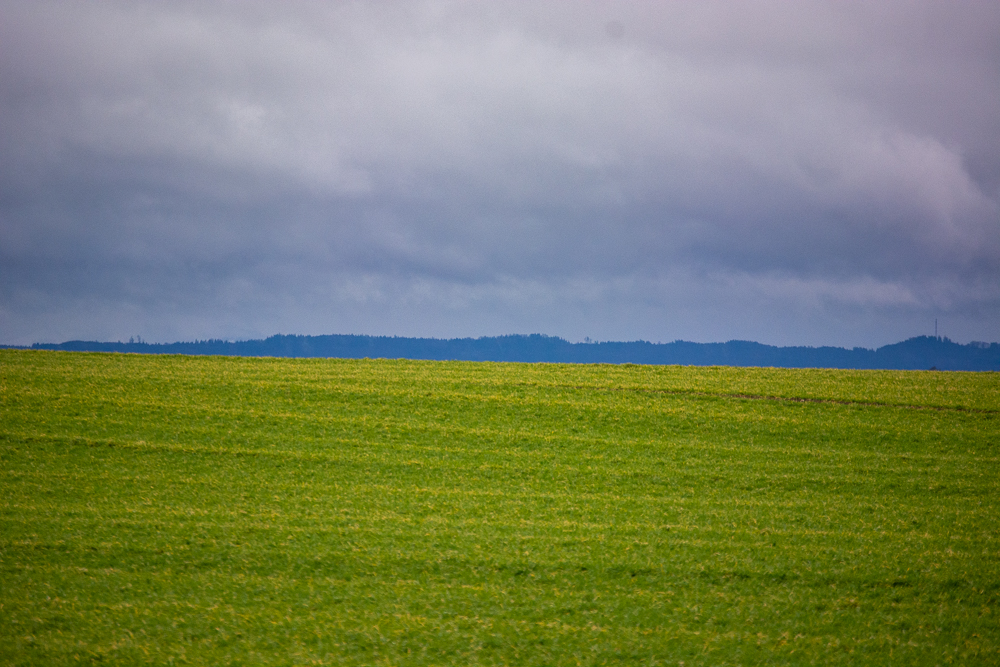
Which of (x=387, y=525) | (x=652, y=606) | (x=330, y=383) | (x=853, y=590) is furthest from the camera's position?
(x=330, y=383)

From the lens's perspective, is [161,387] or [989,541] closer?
[989,541]

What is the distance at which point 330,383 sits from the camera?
105 feet

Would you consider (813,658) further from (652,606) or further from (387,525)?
(387,525)

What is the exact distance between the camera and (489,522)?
18.3 m

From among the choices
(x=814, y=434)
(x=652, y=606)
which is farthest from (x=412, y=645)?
(x=814, y=434)

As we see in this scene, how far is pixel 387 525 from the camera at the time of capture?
17953 millimetres

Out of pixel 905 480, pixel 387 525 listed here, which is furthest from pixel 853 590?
pixel 387 525

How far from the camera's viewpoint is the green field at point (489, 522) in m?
13.1

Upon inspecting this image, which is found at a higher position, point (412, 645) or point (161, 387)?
point (161, 387)

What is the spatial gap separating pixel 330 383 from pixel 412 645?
20.8m

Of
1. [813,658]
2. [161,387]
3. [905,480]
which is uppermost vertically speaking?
[161,387]

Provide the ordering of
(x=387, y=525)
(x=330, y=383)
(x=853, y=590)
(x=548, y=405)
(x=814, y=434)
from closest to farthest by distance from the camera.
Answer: (x=853, y=590)
(x=387, y=525)
(x=814, y=434)
(x=548, y=405)
(x=330, y=383)

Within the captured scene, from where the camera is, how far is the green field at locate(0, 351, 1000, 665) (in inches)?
517

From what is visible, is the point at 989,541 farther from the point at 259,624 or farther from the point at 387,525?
the point at 259,624
